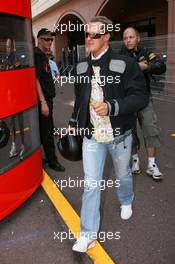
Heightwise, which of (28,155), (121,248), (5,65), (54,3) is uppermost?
(54,3)

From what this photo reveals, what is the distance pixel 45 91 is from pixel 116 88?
1.99m

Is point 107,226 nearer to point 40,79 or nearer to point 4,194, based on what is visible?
point 4,194

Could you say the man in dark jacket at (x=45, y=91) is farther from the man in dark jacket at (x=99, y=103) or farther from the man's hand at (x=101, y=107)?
the man's hand at (x=101, y=107)

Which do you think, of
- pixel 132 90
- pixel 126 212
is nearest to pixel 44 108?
pixel 126 212

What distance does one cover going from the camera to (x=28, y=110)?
3469mm

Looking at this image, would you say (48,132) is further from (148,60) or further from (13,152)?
(148,60)

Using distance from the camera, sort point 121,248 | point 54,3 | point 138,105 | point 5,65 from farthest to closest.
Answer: point 54,3
point 5,65
point 121,248
point 138,105

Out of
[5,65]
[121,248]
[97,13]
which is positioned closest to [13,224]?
[121,248]

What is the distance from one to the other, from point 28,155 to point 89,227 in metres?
1.16

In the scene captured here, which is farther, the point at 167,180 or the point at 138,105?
the point at 167,180

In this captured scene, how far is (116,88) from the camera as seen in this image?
102 inches

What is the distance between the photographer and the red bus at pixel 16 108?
3008 millimetres
